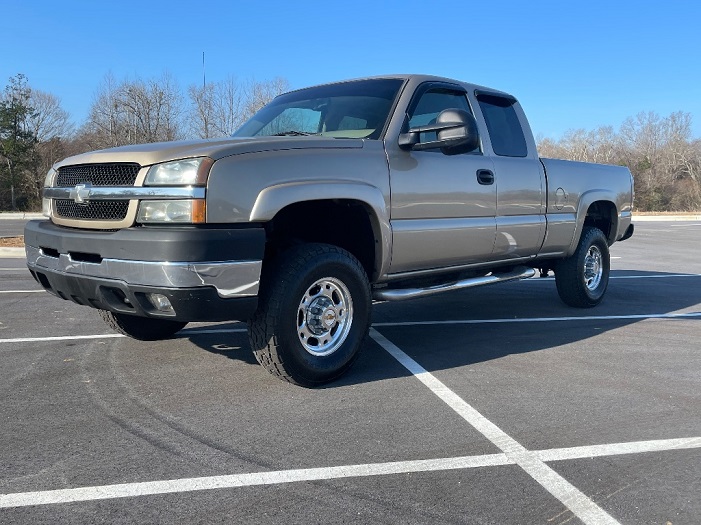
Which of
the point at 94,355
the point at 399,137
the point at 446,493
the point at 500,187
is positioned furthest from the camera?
the point at 500,187

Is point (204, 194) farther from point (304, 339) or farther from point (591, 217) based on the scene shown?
point (591, 217)

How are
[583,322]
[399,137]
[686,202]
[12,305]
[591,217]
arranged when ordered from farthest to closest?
[686,202] < [591,217] < [12,305] < [583,322] < [399,137]

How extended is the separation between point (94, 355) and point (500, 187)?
11.6 ft

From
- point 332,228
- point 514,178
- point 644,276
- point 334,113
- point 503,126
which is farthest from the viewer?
point 644,276

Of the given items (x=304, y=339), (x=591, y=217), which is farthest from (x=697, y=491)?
(x=591, y=217)

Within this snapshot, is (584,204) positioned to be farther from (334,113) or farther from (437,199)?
(334,113)

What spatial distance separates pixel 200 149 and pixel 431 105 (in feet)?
7.28

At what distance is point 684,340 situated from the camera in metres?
5.57

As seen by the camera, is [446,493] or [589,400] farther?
[589,400]

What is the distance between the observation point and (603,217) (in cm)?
748

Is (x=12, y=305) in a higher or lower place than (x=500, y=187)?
lower

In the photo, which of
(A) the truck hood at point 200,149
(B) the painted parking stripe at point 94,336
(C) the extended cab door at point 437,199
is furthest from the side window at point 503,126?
(B) the painted parking stripe at point 94,336

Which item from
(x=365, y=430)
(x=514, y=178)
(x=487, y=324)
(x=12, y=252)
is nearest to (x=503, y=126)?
(x=514, y=178)

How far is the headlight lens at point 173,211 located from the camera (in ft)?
11.3
